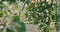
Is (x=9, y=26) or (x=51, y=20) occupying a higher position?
(x=9, y=26)

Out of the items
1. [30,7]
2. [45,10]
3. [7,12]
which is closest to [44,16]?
[45,10]

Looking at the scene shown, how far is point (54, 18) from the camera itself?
1521 mm

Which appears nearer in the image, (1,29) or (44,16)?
(1,29)

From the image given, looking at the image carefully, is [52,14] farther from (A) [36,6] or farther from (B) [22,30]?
(B) [22,30]

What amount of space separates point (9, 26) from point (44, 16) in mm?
1023

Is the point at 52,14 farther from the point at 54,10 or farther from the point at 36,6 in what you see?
the point at 36,6

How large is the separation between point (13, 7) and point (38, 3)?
2.85ft

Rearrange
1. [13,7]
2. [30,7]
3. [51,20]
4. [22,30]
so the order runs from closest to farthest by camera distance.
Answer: [22,30]
[13,7]
[30,7]
[51,20]

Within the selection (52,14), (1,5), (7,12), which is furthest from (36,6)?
(1,5)

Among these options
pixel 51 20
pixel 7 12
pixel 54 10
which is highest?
pixel 7 12

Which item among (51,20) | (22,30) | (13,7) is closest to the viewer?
(22,30)

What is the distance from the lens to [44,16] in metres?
1.56

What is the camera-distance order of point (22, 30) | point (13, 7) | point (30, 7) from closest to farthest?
point (22, 30) < point (13, 7) < point (30, 7)

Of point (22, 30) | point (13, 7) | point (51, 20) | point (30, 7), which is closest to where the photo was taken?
point (22, 30)
